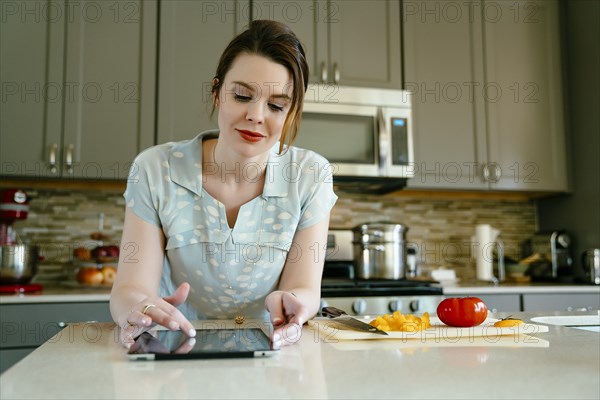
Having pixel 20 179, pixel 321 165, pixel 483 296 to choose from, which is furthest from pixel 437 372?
pixel 20 179

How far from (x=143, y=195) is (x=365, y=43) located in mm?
1890

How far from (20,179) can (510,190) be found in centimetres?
240

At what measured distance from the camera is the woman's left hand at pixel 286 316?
91cm

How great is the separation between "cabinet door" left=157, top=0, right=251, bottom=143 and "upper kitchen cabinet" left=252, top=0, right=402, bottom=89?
0.66ft

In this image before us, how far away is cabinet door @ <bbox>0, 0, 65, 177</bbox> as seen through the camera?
246cm

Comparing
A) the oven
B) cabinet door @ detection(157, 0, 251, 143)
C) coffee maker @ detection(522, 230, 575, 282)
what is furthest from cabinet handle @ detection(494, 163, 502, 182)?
cabinet door @ detection(157, 0, 251, 143)

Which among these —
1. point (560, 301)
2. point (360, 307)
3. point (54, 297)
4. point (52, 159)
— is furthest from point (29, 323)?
point (560, 301)

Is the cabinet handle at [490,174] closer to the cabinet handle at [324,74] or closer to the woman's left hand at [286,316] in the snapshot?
the cabinet handle at [324,74]

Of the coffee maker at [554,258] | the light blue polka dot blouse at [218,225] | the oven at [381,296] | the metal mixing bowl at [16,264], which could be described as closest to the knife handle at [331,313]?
the light blue polka dot blouse at [218,225]

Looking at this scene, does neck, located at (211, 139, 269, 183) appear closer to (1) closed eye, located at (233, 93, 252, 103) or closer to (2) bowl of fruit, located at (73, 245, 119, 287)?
(1) closed eye, located at (233, 93, 252, 103)

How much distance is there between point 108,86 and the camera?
8.39 feet

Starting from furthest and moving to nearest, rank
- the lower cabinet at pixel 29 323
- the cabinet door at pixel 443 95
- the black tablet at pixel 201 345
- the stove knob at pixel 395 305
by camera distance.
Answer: the cabinet door at pixel 443 95 < the stove knob at pixel 395 305 < the lower cabinet at pixel 29 323 < the black tablet at pixel 201 345

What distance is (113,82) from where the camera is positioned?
2.56 metres

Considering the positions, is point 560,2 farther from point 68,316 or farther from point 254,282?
point 68,316
